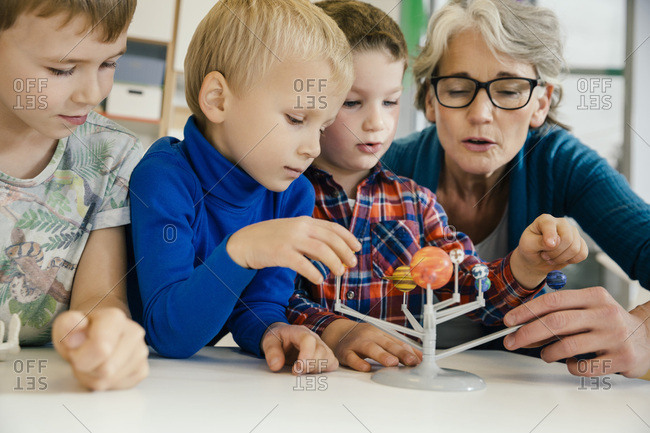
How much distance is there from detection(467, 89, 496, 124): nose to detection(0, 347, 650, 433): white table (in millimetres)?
506

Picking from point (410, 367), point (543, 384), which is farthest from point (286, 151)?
point (543, 384)

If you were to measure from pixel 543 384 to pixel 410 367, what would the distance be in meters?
0.16

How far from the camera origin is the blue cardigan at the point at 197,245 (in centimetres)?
71

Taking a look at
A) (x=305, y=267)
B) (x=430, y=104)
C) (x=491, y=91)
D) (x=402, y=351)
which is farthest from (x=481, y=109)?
(x=305, y=267)

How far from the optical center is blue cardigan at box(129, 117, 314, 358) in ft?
Result: 2.35

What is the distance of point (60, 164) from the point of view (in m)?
0.82

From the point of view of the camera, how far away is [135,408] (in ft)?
1.80

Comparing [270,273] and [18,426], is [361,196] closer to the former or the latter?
[270,273]

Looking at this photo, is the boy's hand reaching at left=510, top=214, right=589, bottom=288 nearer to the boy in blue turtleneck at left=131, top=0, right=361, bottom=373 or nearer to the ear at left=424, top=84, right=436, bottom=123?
the boy in blue turtleneck at left=131, top=0, right=361, bottom=373

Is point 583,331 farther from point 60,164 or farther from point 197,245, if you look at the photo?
point 60,164

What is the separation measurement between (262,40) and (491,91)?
487 mm

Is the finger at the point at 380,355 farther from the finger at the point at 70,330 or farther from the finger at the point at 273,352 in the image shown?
the finger at the point at 70,330

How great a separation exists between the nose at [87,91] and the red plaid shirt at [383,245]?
417 millimetres

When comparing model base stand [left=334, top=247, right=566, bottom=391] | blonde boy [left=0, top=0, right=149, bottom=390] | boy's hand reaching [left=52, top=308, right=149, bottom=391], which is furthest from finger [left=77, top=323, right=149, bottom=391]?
model base stand [left=334, top=247, right=566, bottom=391]
